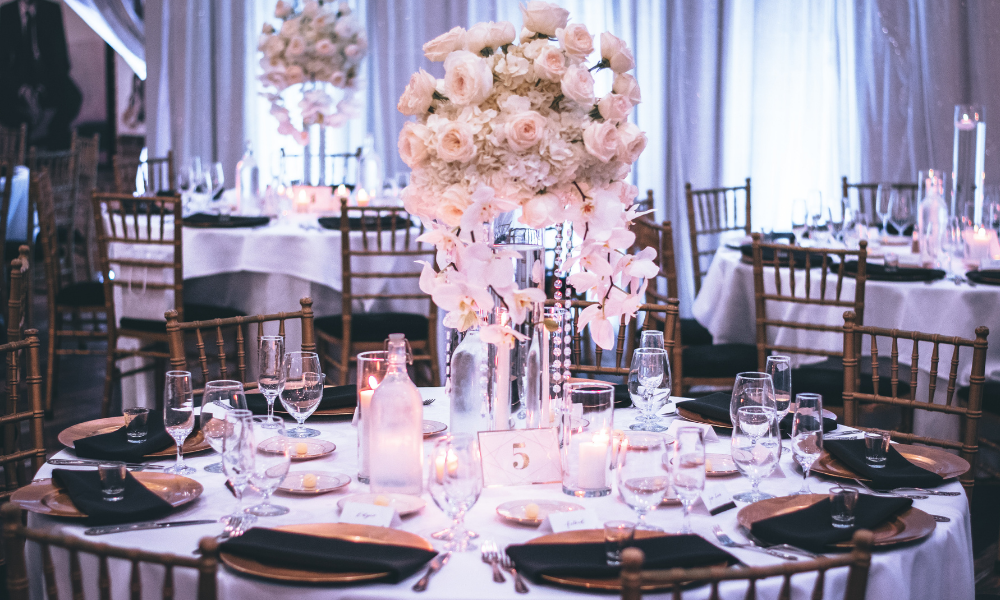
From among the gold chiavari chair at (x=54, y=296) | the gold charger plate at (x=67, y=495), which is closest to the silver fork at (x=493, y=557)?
the gold charger plate at (x=67, y=495)

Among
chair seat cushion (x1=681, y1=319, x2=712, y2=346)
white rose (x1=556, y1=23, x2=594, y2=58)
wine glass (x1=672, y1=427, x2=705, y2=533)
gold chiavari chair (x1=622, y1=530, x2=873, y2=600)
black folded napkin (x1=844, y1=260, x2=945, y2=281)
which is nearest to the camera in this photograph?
gold chiavari chair (x1=622, y1=530, x2=873, y2=600)

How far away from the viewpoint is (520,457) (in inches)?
59.2

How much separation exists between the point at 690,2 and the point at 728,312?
2.58 metres

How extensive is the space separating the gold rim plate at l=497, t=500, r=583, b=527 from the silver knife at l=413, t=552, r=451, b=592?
0.52ft

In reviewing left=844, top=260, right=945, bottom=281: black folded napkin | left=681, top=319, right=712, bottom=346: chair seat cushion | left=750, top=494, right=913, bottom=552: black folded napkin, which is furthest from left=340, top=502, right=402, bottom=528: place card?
left=681, top=319, right=712, bottom=346: chair seat cushion

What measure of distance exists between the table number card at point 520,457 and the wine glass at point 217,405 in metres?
0.39

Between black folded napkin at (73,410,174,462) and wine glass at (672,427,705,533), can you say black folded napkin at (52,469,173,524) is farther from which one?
wine glass at (672,427,705,533)

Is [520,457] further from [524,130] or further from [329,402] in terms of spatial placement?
[329,402]

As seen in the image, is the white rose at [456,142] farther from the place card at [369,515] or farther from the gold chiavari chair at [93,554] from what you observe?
the gold chiavari chair at [93,554]

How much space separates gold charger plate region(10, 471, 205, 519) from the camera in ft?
4.45

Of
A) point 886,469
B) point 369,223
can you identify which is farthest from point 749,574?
point 369,223

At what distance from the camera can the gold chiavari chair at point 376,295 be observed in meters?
3.78

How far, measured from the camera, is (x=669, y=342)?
2.36 metres

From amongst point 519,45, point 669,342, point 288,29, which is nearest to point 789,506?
point 519,45
